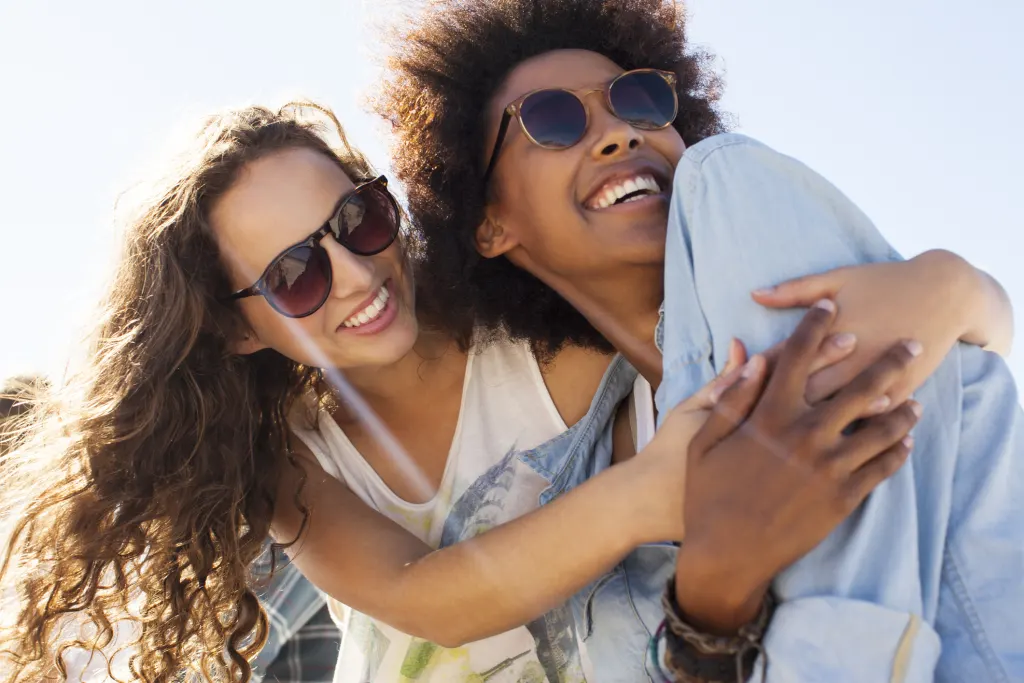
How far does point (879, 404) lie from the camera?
1.93m

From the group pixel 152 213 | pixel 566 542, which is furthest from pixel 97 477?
pixel 566 542

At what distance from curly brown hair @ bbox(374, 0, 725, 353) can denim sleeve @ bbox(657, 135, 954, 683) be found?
1.14 metres

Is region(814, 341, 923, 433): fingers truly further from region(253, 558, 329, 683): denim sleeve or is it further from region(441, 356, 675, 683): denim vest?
region(253, 558, 329, 683): denim sleeve

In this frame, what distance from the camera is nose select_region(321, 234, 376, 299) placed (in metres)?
2.98

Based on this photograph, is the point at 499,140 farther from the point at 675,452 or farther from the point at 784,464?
the point at 784,464

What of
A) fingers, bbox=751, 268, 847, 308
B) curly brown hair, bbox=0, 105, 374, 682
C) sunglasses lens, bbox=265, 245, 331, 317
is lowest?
curly brown hair, bbox=0, 105, 374, 682

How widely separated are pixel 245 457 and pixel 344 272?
2.41ft

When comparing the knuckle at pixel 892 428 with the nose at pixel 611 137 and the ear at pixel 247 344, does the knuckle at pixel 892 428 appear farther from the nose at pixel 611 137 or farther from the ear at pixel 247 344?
the ear at pixel 247 344

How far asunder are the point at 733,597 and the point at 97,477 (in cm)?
206

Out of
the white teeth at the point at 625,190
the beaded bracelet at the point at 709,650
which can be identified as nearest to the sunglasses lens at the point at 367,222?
the white teeth at the point at 625,190

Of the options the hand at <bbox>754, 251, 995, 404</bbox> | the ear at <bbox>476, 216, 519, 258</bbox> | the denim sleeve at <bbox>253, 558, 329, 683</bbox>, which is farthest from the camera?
the denim sleeve at <bbox>253, 558, 329, 683</bbox>

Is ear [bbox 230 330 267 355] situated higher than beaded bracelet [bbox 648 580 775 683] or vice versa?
beaded bracelet [bbox 648 580 775 683]

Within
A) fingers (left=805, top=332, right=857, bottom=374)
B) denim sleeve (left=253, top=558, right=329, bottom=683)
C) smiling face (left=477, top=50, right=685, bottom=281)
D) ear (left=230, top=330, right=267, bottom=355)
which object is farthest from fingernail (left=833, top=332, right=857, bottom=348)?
denim sleeve (left=253, top=558, right=329, bottom=683)

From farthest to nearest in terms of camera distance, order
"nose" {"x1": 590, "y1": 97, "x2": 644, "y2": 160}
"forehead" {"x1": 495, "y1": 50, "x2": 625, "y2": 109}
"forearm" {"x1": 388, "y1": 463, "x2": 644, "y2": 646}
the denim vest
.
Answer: "forehead" {"x1": 495, "y1": 50, "x2": 625, "y2": 109}
"nose" {"x1": 590, "y1": 97, "x2": 644, "y2": 160}
the denim vest
"forearm" {"x1": 388, "y1": 463, "x2": 644, "y2": 646}
